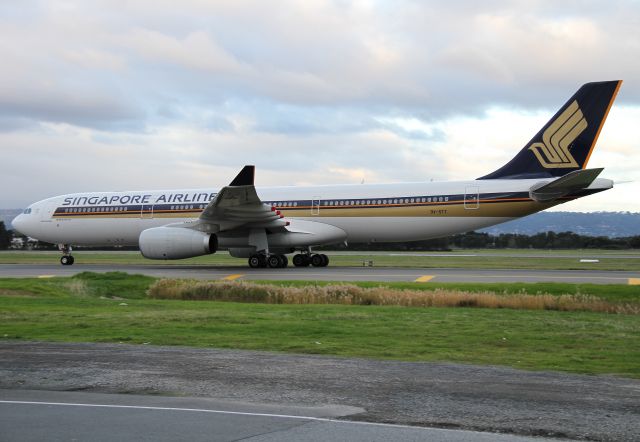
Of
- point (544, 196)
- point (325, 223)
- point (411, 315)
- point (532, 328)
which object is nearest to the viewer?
point (532, 328)

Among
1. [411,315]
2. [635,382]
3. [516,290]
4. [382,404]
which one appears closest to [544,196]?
[516,290]

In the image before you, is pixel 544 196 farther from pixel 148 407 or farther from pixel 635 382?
pixel 148 407

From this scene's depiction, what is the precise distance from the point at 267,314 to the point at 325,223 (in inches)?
727

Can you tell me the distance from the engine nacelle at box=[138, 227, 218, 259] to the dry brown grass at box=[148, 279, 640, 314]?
7.77m

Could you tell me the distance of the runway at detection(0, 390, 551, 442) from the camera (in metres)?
6.20

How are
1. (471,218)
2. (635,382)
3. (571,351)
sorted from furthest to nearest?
(471,218) < (571,351) < (635,382)

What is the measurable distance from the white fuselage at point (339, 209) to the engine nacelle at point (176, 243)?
4.67m

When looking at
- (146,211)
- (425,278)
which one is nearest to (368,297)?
(425,278)

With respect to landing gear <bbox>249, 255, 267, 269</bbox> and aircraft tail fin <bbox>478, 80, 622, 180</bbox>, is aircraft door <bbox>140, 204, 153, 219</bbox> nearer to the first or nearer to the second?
landing gear <bbox>249, 255, 267, 269</bbox>

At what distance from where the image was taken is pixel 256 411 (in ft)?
Result: 23.7

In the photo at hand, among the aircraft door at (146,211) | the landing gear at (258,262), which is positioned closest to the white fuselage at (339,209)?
the aircraft door at (146,211)

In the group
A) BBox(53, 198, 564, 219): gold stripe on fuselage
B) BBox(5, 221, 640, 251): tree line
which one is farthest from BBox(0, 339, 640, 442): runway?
BBox(5, 221, 640, 251): tree line

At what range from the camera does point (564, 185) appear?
29.0 metres

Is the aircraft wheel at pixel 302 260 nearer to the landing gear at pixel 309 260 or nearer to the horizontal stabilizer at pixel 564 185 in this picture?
the landing gear at pixel 309 260
